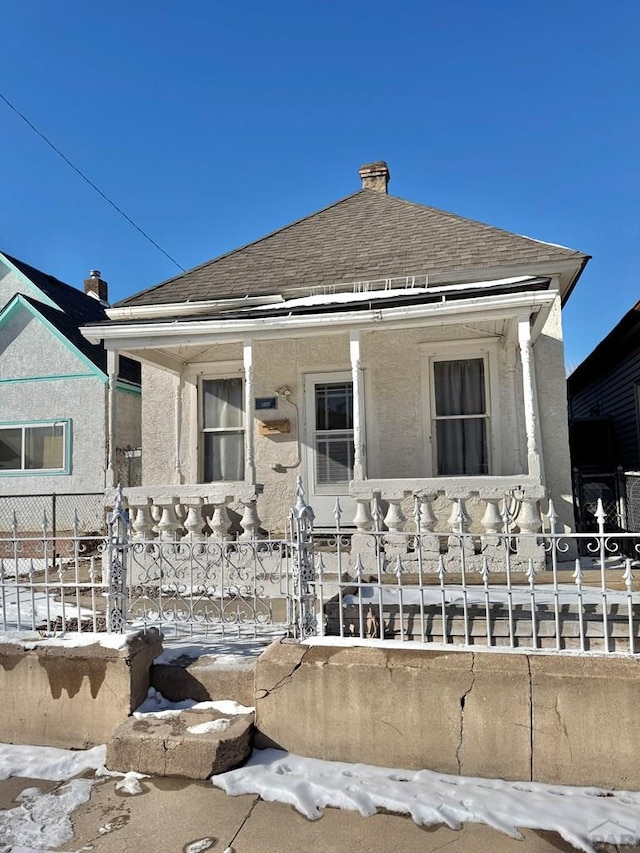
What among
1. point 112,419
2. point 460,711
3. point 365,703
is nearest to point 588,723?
point 460,711

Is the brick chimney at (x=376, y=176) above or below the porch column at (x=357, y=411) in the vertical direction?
above

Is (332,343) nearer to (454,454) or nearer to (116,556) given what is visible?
(454,454)

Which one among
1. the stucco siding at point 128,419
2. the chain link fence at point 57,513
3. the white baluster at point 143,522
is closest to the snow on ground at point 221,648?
the white baluster at point 143,522

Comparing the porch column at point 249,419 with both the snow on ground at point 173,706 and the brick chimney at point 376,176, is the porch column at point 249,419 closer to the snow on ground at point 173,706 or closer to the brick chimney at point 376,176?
the snow on ground at point 173,706

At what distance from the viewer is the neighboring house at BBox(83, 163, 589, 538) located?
695 centimetres

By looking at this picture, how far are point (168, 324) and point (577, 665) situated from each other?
6.27 meters

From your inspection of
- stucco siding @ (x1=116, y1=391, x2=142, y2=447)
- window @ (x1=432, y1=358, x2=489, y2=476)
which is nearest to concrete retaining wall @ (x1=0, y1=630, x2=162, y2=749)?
window @ (x1=432, y1=358, x2=489, y2=476)

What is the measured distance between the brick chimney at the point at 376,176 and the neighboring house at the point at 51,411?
672 centimetres

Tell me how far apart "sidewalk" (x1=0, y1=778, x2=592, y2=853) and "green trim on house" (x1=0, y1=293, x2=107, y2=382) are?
10593 millimetres

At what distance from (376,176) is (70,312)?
345 inches

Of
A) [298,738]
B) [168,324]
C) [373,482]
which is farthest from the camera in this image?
[168,324]

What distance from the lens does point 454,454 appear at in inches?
327

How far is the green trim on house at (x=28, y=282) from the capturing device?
15.2 meters

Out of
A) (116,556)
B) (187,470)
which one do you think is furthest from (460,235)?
(116,556)
